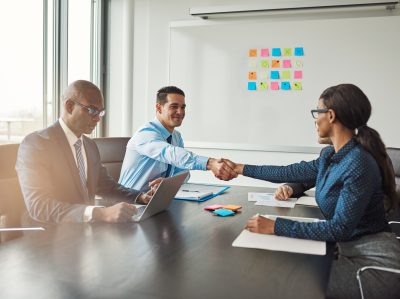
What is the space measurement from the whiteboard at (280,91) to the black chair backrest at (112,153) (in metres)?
1.54

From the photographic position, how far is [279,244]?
4.71 ft

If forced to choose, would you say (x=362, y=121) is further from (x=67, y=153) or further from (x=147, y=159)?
(x=147, y=159)

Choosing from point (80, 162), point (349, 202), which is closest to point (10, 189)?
point (80, 162)

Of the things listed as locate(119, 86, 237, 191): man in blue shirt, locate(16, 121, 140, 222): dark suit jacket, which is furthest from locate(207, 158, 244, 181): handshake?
locate(16, 121, 140, 222): dark suit jacket

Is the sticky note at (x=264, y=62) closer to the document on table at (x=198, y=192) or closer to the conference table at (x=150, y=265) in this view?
the document on table at (x=198, y=192)

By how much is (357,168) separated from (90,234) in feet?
3.30

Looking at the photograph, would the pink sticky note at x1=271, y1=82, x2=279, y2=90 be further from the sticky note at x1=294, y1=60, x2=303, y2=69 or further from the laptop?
the laptop

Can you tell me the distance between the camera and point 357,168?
4.93 feet

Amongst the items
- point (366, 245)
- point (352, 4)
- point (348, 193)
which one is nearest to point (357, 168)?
point (348, 193)

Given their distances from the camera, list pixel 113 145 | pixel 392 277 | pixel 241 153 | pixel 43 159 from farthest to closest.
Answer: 1. pixel 241 153
2. pixel 113 145
3. pixel 43 159
4. pixel 392 277

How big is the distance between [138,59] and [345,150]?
3.57 metres

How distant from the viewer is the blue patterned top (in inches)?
58.0

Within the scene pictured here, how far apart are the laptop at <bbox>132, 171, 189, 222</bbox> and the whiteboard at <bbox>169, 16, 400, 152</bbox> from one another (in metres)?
2.50

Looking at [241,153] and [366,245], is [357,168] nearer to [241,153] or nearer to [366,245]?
[366,245]
